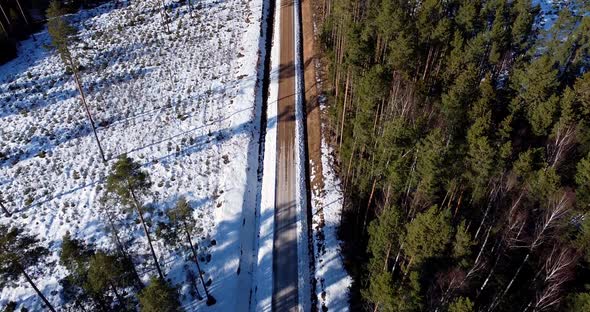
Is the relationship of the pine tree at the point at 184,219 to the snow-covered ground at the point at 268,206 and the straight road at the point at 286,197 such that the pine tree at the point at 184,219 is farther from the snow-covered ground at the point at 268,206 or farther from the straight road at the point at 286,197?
the straight road at the point at 286,197

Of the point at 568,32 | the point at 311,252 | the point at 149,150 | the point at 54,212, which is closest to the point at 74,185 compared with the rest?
the point at 54,212

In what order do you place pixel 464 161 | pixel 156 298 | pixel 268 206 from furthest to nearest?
pixel 268 206 → pixel 464 161 → pixel 156 298

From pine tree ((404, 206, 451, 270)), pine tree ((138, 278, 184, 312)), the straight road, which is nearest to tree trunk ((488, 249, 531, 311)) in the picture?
pine tree ((404, 206, 451, 270))

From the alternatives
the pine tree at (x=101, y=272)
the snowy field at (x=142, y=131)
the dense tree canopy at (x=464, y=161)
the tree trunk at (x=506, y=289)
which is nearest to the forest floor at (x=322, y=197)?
the dense tree canopy at (x=464, y=161)

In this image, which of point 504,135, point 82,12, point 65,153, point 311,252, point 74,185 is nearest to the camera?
point 504,135

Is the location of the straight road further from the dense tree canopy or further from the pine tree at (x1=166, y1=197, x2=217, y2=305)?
the pine tree at (x1=166, y1=197, x2=217, y2=305)

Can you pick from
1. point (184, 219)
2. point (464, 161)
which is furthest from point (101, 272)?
point (464, 161)

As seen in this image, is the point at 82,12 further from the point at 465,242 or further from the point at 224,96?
the point at 465,242

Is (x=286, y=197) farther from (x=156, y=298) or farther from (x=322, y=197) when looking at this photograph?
(x=156, y=298)
